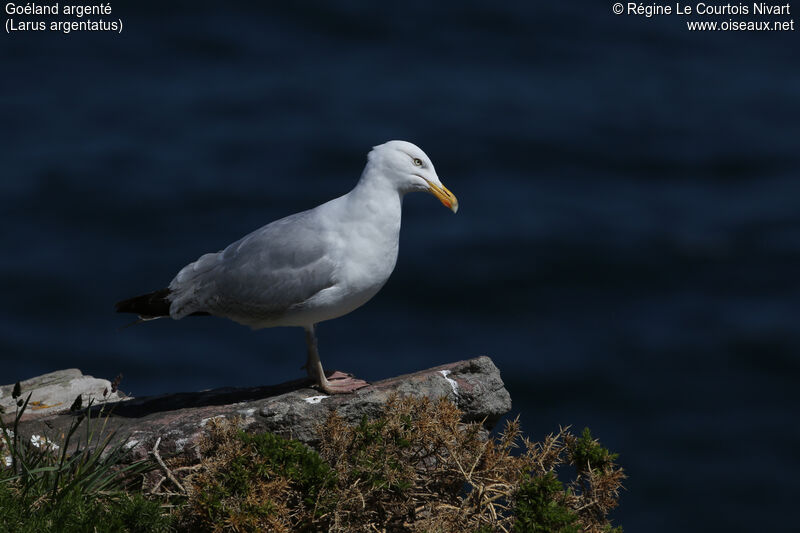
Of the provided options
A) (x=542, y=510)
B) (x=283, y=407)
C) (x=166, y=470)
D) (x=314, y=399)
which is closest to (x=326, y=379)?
(x=314, y=399)

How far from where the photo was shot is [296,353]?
625 inches

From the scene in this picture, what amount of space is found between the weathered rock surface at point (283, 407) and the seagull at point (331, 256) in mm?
274

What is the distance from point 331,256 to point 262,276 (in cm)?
57

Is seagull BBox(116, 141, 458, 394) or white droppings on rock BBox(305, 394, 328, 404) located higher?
seagull BBox(116, 141, 458, 394)

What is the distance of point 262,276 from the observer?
7504mm

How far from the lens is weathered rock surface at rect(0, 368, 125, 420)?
27.6 feet

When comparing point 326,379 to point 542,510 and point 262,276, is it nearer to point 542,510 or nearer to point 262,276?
point 262,276

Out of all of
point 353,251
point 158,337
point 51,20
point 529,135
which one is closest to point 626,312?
point 529,135

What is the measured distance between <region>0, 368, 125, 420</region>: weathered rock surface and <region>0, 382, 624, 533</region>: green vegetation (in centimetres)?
194

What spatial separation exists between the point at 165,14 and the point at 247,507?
58.1ft

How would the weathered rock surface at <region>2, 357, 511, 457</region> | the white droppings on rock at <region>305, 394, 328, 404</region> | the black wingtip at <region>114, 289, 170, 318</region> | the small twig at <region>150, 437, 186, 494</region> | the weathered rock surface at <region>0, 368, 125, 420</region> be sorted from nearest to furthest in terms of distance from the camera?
the small twig at <region>150, 437, 186, 494</region> → the weathered rock surface at <region>2, 357, 511, 457</region> → the white droppings on rock at <region>305, 394, 328, 404</region> → the black wingtip at <region>114, 289, 170, 318</region> → the weathered rock surface at <region>0, 368, 125, 420</region>

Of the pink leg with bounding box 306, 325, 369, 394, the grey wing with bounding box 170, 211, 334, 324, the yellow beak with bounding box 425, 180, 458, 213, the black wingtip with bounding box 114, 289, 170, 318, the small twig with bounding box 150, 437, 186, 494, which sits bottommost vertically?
the small twig with bounding box 150, 437, 186, 494

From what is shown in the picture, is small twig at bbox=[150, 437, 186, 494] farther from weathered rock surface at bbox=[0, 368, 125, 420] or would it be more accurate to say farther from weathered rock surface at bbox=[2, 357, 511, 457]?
weathered rock surface at bbox=[0, 368, 125, 420]

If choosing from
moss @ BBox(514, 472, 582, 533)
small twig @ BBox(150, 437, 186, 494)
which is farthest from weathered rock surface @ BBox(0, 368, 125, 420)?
moss @ BBox(514, 472, 582, 533)
